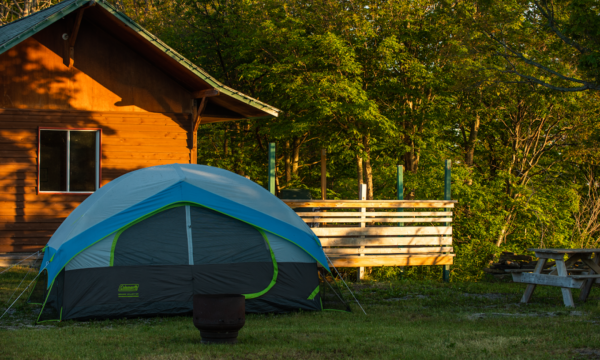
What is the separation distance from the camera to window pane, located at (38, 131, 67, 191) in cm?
1205

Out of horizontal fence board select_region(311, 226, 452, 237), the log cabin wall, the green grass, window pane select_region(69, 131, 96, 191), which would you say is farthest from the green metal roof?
the green grass

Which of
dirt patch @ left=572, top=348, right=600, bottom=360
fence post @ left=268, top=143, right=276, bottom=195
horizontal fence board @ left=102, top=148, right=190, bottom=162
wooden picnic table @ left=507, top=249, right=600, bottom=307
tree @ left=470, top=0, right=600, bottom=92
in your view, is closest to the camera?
dirt patch @ left=572, top=348, right=600, bottom=360

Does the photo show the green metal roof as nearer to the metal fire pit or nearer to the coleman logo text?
the coleman logo text

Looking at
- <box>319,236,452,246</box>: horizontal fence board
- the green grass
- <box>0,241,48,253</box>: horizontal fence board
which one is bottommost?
the green grass

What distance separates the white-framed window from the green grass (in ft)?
12.7

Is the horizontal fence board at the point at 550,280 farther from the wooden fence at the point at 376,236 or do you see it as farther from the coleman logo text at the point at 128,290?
the coleman logo text at the point at 128,290

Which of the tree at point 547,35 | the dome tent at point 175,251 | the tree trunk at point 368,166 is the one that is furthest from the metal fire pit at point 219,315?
the tree trunk at point 368,166

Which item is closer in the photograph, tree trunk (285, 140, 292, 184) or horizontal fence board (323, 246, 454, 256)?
horizontal fence board (323, 246, 454, 256)

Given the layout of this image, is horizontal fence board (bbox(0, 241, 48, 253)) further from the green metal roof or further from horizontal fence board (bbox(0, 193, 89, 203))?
the green metal roof

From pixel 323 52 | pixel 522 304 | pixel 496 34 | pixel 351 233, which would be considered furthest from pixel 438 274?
pixel 323 52

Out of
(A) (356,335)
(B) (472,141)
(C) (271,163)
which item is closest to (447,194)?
(C) (271,163)

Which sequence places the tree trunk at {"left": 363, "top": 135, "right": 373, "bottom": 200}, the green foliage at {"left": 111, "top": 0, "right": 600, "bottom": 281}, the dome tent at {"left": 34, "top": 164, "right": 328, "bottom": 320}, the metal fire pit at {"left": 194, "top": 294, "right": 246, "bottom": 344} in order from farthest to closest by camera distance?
the tree trunk at {"left": 363, "top": 135, "right": 373, "bottom": 200}
the green foliage at {"left": 111, "top": 0, "right": 600, "bottom": 281}
the dome tent at {"left": 34, "top": 164, "right": 328, "bottom": 320}
the metal fire pit at {"left": 194, "top": 294, "right": 246, "bottom": 344}

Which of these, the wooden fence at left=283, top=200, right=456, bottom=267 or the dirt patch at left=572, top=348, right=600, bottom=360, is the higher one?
Result: the wooden fence at left=283, top=200, right=456, bottom=267

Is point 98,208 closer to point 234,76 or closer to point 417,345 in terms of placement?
point 417,345
